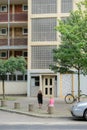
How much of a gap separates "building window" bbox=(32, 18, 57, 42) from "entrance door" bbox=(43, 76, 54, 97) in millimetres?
4381

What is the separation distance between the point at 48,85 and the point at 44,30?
616 centimetres

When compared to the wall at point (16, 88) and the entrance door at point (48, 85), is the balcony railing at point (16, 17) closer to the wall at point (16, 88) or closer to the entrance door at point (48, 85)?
the wall at point (16, 88)

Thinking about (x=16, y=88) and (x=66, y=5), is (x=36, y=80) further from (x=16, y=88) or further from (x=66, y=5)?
(x=66, y=5)

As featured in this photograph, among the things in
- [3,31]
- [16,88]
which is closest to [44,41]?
[16,88]

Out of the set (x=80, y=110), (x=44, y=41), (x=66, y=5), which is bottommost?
(x=80, y=110)

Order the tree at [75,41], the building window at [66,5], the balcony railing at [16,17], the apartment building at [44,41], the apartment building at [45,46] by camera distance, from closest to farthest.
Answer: the tree at [75,41]
the apartment building at [45,46]
the apartment building at [44,41]
the building window at [66,5]
the balcony railing at [16,17]

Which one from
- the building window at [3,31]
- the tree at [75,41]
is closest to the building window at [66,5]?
the building window at [3,31]

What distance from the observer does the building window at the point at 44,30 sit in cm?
4944

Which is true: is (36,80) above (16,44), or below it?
below

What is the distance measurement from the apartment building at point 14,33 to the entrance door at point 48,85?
3146 millimetres

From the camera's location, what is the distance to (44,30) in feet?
163

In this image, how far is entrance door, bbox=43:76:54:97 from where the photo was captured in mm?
49812

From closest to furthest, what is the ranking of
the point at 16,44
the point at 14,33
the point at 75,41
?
the point at 75,41, the point at 16,44, the point at 14,33

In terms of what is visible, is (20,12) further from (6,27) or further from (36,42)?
(36,42)
